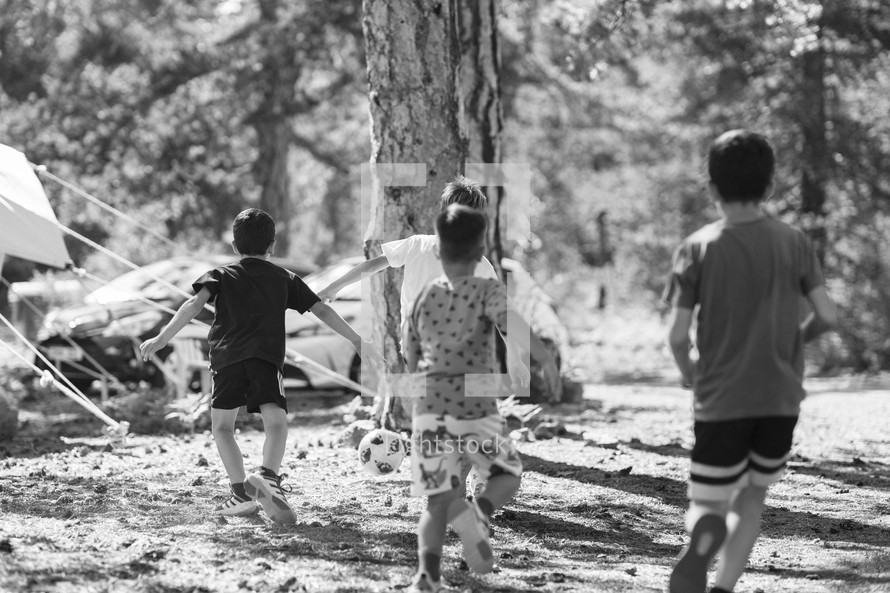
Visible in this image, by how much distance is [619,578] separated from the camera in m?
4.89

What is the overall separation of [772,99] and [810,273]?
706 inches

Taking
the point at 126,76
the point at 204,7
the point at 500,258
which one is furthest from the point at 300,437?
the point at 204,7

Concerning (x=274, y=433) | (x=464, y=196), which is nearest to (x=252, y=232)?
(x=274, y=433)

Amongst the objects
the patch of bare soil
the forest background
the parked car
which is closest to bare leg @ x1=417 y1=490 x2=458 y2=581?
the patch of bare soil

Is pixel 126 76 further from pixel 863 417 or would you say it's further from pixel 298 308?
pixel 298 308

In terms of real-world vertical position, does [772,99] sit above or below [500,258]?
above

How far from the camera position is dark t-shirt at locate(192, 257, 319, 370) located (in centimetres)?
568

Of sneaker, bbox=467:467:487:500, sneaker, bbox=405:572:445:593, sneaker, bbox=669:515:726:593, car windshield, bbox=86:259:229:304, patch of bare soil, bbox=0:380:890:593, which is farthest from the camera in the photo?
car windshield, bbox=86:259:229:304

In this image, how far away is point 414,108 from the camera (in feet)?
26.3

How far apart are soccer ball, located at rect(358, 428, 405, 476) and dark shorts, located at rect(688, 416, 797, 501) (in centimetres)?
207

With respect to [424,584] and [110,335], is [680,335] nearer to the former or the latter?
[424,584]

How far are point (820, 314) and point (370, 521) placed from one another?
289cm

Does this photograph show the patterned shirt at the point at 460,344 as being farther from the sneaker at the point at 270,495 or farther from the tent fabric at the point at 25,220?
the tent fabric at the point at 25,220

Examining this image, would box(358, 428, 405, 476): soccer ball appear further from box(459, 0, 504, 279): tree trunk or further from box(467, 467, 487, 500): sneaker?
box(459, 0, 504, 279): tree trunk
